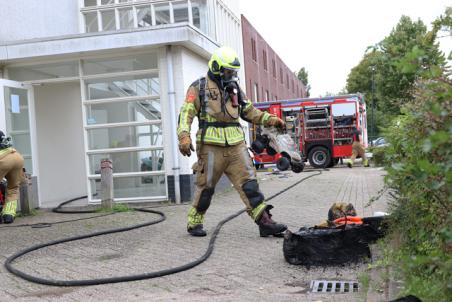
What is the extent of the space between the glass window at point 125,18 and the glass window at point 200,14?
54.7 inches

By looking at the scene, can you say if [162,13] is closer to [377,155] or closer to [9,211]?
[9,211]

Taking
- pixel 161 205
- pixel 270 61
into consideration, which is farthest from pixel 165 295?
pixel 270 61

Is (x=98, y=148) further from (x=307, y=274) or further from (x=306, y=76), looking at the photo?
(x=306, y=76)

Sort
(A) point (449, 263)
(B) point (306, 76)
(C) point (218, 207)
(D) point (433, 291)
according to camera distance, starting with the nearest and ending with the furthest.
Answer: (A) point (449, 263) → (D) point (433, 291) → (C) point (218, 207) → (B) point (306, 76)

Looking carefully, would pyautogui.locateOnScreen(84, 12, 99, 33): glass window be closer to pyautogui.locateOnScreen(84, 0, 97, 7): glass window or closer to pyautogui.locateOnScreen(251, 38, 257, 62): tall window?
pyautogui.locateOnScreen(84, 0, 97, 7): glass window

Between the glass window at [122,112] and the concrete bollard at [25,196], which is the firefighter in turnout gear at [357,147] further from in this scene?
the concrete bollard at [25,196]

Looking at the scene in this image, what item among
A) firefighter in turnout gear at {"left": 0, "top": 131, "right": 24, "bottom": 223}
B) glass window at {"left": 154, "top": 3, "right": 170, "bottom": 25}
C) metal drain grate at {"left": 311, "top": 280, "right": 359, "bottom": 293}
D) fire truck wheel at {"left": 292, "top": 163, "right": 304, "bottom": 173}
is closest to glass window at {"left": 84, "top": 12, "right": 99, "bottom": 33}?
glass window at {"left": 154, "top": 3, "right": 170, "bottom": 25}

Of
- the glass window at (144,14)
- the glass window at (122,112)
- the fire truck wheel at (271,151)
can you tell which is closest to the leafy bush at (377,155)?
the fire truck wheel at (271,151)

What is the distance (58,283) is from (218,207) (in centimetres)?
492

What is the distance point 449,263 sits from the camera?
97.6 inches

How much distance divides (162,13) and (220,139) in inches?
248

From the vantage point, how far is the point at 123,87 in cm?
1039

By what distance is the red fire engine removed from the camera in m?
20.6

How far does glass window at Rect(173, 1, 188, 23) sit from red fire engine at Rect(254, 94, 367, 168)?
960cm
